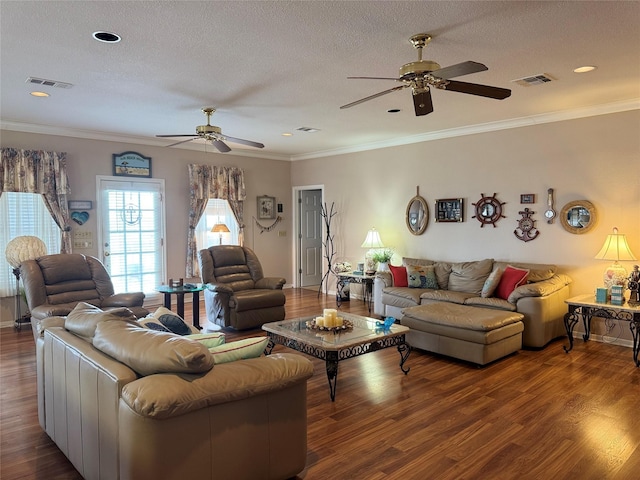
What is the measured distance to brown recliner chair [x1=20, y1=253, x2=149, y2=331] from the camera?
4.65 meters

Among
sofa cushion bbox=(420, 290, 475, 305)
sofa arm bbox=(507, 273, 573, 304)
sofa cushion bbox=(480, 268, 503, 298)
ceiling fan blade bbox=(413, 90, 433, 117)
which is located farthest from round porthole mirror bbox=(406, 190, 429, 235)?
ceiling fan blade bbox=(413, 90, 433, 117)

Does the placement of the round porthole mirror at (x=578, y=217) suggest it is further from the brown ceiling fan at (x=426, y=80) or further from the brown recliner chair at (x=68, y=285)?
the brown recliner chair at (x=68, y=285)

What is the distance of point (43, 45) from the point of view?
10.6ft

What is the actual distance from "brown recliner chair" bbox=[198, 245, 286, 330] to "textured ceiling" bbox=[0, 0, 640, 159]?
6.26 ft

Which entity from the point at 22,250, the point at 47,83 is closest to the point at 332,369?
the point at 47,83

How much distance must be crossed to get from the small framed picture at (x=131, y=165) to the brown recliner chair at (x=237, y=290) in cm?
196

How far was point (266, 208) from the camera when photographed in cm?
862

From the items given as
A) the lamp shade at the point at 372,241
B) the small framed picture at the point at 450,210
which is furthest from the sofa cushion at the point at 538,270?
the lamp shade at the point at 372,241

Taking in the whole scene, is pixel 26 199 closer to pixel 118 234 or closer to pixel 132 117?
pixel 118 234

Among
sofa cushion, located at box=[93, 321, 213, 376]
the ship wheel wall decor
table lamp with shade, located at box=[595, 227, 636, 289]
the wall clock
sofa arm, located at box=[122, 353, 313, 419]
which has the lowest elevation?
sofa arm, located at box=[122, 353, 313, 419]

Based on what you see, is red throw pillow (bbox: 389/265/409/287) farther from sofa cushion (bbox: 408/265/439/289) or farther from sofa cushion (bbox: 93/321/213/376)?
sofa cushion (bbox: 93/321/213/376)

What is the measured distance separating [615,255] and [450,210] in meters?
2.29

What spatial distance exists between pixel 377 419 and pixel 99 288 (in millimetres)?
3658

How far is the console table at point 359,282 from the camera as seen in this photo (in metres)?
6.94
